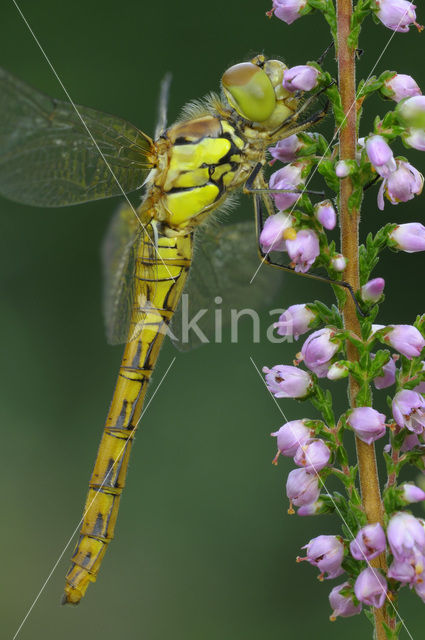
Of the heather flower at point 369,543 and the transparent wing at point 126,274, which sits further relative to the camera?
the transparent wing at point 126,274

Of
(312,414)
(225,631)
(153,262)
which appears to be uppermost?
(153,262)

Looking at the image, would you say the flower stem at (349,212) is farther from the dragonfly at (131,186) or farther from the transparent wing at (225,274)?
the transparent wing at (225,274)

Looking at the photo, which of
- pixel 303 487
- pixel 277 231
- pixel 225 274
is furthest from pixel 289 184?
pixel 225 274

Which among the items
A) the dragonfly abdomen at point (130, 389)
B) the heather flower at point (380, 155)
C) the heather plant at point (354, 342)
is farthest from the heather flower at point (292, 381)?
the dragonfly abdomen at point (130, 389)

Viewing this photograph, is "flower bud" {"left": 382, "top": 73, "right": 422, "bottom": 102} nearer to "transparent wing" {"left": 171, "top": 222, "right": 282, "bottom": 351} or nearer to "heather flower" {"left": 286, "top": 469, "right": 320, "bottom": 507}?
"heather flower" {"left": 286, "top": 469, "right": 320, "bottom": 507}

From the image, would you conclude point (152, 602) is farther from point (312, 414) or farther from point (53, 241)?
point (53, 241)

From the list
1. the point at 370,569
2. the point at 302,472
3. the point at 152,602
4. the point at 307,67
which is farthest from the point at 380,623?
the point at 152,602

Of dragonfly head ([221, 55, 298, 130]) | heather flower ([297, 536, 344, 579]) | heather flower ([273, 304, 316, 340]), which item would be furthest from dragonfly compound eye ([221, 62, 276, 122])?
heather flower ([297, 536, 344, 579])
